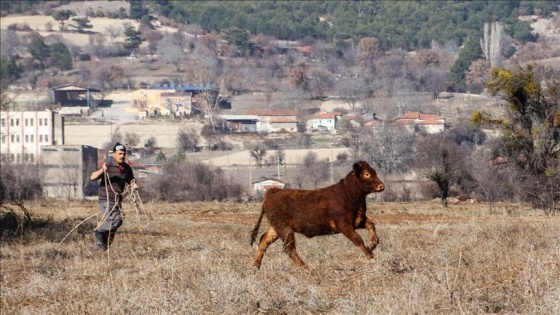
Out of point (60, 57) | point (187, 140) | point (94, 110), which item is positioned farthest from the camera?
point (60, 57)

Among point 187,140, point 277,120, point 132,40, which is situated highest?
point 132,40

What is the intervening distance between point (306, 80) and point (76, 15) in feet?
192

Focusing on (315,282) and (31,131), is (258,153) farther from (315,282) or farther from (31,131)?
(315,282)

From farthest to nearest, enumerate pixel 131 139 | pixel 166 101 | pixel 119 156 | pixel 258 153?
pixel 166 101 < pixel 131 139 < pixel 258 153 < pixel 119 156

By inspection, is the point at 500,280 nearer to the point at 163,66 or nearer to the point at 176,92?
the point at 176,92

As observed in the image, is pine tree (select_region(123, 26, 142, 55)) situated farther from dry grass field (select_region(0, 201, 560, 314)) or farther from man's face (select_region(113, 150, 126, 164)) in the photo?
dry grass field (select_region(0, 201, 560, 314))

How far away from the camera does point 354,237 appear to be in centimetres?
979

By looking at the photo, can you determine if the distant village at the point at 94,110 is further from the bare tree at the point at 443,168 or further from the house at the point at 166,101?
the bare tree at the point at 443,168

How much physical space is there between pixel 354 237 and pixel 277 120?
11391cm

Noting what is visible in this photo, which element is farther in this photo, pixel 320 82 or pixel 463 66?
pixel 320 82

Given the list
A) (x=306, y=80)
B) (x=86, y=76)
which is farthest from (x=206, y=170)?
(x=86, y=76)

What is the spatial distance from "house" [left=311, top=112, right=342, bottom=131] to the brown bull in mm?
109489

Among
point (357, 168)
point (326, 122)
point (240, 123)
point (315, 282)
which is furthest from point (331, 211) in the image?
point (240, 123)

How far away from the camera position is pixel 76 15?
7800 inches
